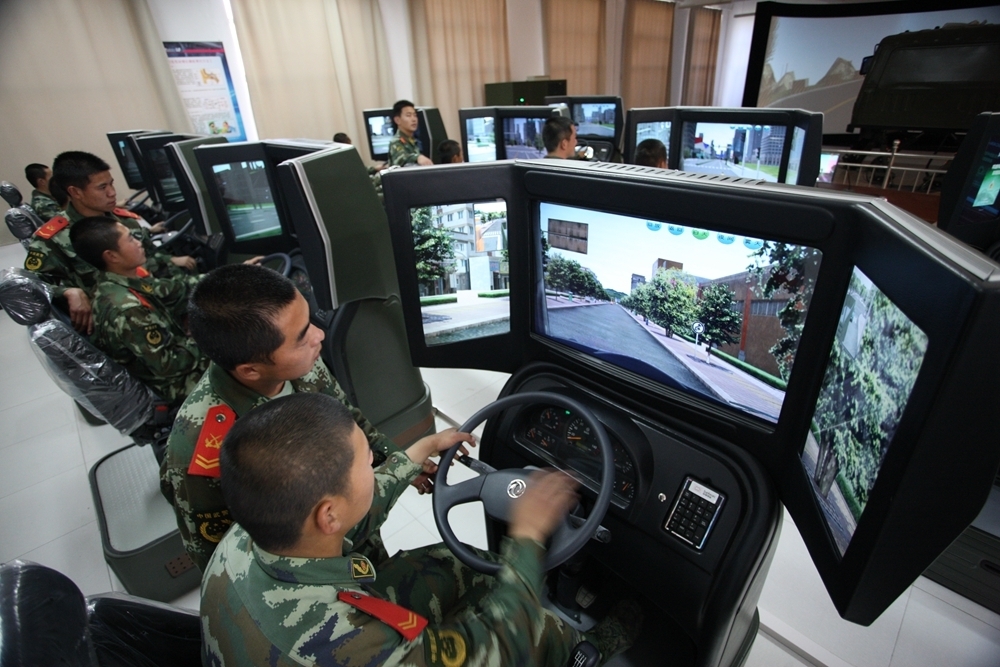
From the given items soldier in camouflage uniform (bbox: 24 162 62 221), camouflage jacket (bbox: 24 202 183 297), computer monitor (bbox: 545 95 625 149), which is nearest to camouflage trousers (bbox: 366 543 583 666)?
camouflage jacket (bbox: 24 202 183 297)

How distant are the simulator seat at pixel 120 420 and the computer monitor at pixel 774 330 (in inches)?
43.2

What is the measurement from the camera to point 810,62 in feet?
28.5

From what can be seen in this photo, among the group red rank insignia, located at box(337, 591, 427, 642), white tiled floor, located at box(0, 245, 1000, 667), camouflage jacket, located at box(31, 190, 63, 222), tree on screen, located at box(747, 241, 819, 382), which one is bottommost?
white tiled floor, located at box(0, 245, 1000, 667)

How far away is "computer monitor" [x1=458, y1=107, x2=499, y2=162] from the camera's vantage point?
4.17 metres

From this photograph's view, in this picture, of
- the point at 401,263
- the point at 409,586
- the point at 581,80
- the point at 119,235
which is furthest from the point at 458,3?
the point at 409,586

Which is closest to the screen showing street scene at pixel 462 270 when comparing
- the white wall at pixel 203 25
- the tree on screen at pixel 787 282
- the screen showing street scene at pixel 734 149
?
the tree on screen at pixel 787 282

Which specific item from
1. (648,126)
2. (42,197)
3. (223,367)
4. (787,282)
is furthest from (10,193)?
(787,282)

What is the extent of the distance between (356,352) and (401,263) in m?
0.76

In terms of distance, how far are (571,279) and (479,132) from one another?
140 inches

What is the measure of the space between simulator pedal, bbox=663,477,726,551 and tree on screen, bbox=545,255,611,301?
0.44 m

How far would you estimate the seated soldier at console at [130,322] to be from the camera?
5.77 ft

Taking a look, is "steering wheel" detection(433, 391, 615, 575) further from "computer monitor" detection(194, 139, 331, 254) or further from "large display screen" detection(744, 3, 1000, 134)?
"large display screen" detection(744, 3, 1000, 134)

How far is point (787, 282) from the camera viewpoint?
816 millimetres

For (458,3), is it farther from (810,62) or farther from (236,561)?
(236,561)
